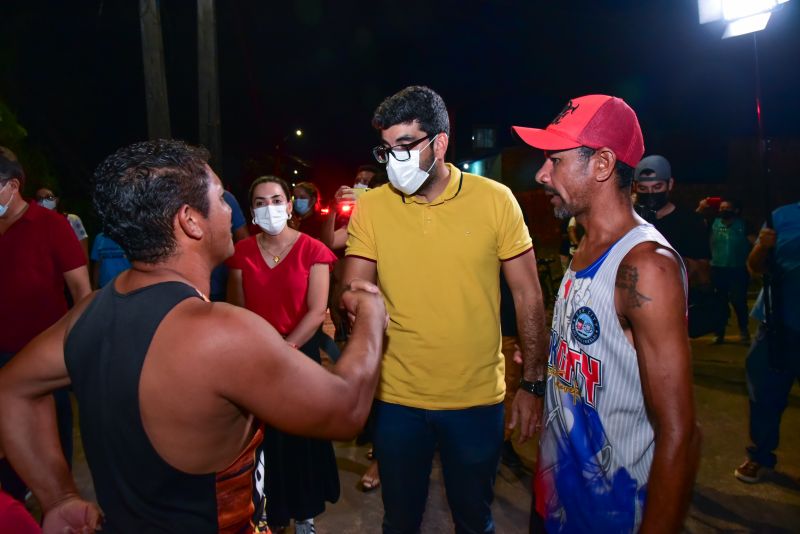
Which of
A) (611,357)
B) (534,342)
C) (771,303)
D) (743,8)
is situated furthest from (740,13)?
(611,357)

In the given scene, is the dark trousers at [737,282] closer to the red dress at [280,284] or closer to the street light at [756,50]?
the street light at [756,50]

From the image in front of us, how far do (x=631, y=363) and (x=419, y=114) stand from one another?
64.4 inches

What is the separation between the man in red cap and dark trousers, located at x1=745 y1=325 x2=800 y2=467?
2.99 meters

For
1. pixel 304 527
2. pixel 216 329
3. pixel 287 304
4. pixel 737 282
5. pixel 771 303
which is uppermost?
pixel 216 329

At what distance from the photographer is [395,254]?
2689 millimetres

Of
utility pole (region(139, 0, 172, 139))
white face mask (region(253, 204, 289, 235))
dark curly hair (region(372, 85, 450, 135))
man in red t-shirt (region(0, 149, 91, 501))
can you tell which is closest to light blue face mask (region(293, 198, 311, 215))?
utility pole (region(139, 0, 172, 139))

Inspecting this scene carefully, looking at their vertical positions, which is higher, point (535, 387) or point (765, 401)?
point (535, 387)


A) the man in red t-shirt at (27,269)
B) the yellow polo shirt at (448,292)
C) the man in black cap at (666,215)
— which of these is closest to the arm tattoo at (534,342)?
the yellow polo shirt at (448,292)

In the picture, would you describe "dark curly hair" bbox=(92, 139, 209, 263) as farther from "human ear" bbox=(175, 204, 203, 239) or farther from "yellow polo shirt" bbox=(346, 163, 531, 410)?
"yellow polo shirt" bbox=(346, 163, 531, 410)

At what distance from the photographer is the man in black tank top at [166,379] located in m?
1.41

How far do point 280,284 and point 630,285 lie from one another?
2511mm

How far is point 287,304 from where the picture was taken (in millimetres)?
3631

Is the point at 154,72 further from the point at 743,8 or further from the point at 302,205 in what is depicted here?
the point at 743,8

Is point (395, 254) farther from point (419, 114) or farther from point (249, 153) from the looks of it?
point (249, 153)
